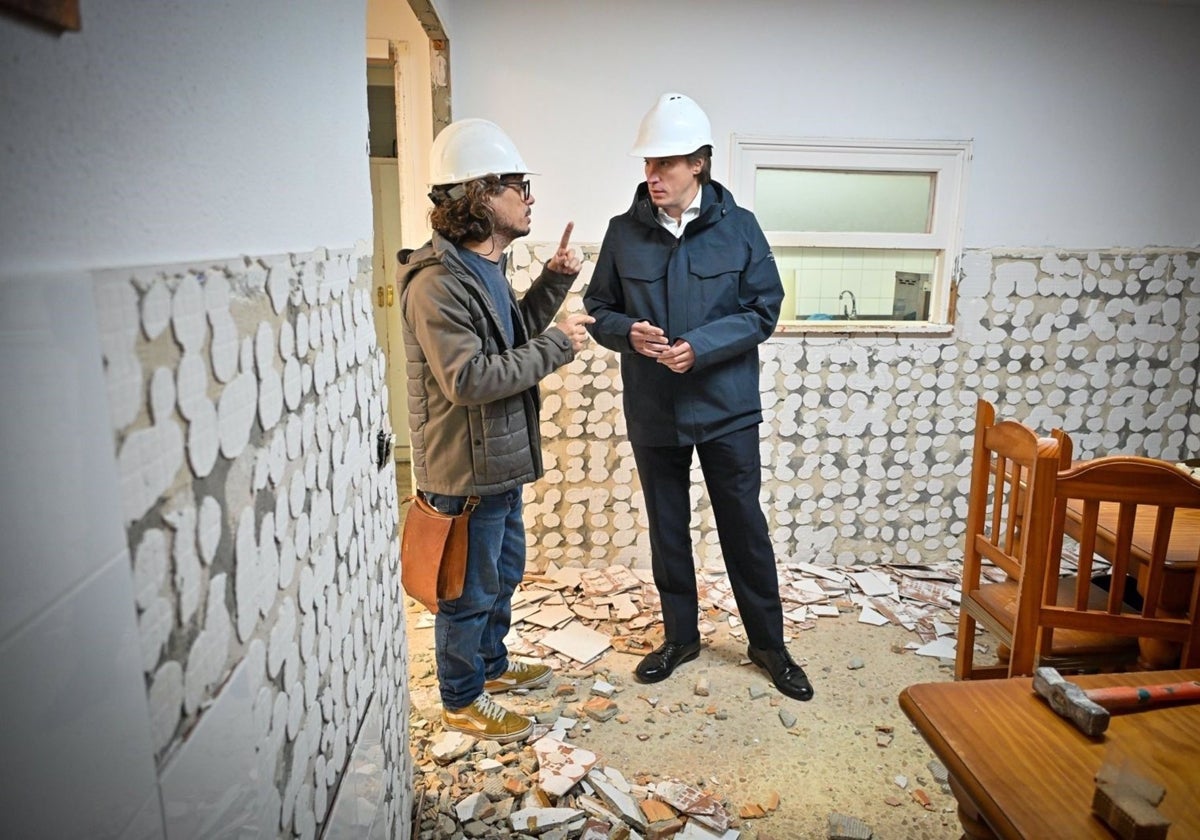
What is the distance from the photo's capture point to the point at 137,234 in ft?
2.02

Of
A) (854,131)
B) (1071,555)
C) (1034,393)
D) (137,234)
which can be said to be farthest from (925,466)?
(137,234)

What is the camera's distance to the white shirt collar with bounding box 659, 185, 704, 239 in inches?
92.1

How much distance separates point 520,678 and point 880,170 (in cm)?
265

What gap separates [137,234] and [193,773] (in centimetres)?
51

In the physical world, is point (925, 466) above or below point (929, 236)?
below

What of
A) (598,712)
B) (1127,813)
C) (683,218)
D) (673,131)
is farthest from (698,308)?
(1127,813)

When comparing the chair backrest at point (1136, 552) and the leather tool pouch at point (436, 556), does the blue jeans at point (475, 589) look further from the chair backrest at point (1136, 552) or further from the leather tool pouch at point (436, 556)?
the chair backrest at point (1136, 552)

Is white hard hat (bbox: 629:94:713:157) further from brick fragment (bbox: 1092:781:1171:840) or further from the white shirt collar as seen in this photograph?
brick fragment (bbox: 1092:781:1171:840)

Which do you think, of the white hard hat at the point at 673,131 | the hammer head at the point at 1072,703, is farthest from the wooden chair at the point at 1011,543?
the white hard hat at the point at 673,131

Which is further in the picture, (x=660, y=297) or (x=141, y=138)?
(x=660, y=297)

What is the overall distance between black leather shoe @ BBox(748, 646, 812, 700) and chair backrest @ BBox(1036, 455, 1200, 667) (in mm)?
785

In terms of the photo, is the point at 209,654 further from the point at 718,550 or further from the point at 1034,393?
the point at 1034,393

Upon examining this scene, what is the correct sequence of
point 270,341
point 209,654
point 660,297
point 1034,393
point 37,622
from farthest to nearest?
point 1034,393 < point 660,297 < point 270,341 < point 209,654 < point 37,622

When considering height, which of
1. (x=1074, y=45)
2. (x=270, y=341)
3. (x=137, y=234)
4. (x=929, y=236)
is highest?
(x=1074, y=45)
